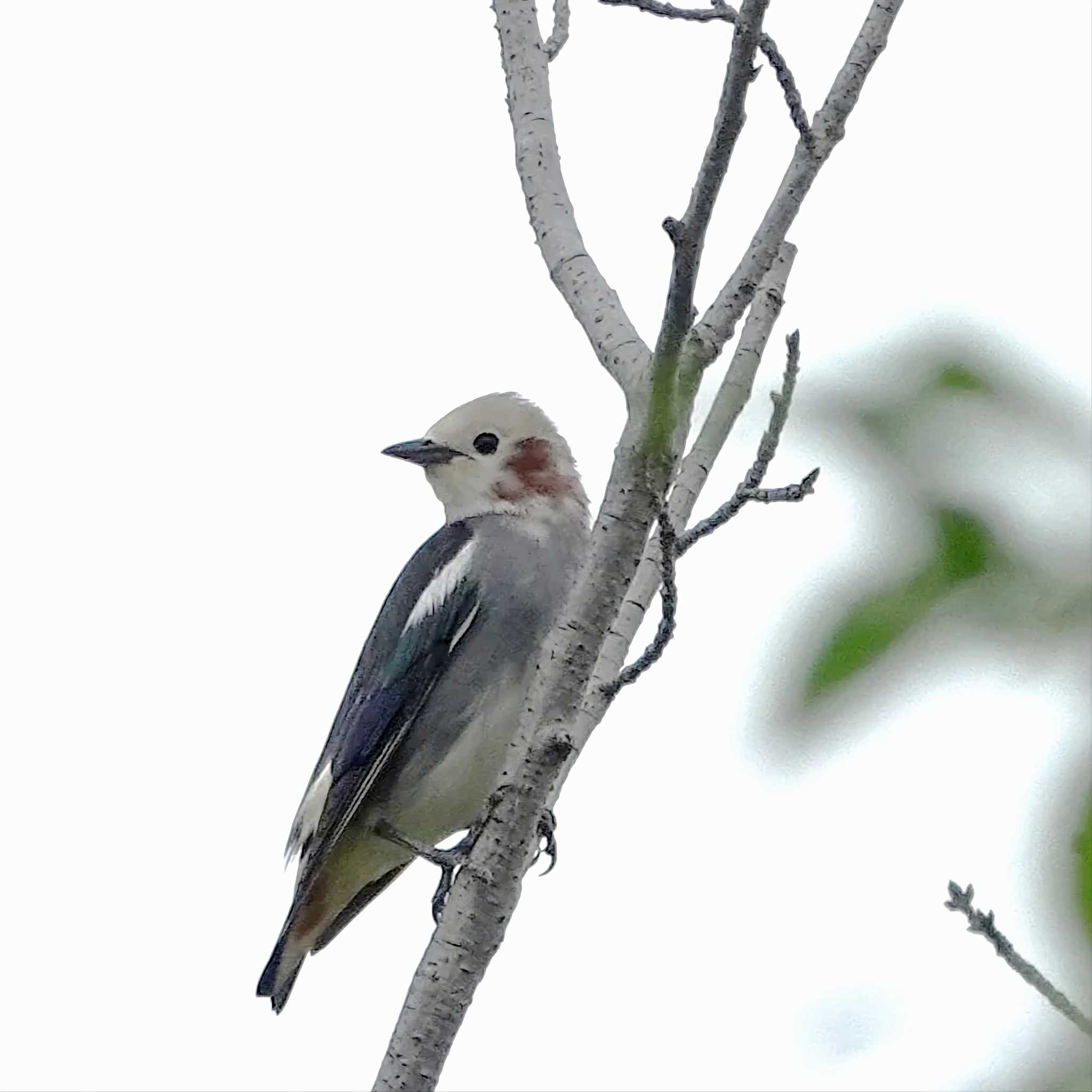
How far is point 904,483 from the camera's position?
130 cm

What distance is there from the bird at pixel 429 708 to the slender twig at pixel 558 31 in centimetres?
195

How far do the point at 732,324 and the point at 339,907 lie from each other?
3761 millimetres

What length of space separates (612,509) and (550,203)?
1.66 meters

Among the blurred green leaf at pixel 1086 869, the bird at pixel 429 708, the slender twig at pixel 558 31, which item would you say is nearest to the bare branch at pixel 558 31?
the slender twig at pixel 558 31

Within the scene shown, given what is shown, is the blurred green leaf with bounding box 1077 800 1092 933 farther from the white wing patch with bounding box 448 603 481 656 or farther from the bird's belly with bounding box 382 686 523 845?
the white wing patch with bounding box 448 603 481 656

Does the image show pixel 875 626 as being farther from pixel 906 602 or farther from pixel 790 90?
pixel 790 90

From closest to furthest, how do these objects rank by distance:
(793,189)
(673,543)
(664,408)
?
(664,408), (673,543), (793,189)

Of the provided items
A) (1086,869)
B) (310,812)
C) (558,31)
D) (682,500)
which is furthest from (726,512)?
(1086,869)

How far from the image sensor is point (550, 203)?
5.61 meters

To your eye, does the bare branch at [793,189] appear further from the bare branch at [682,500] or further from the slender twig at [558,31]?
the slender twig at [558,31]

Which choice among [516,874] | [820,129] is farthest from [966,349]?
[820,129]

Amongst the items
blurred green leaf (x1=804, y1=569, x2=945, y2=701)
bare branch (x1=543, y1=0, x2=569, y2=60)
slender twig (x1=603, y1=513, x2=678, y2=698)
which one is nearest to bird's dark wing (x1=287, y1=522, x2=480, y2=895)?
bare branch (x1=543, y1=0, x2=569, y2=60)

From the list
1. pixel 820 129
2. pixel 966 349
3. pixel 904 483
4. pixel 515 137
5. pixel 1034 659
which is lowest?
pixel 1034 659

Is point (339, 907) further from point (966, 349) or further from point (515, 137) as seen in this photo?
point (966, 349)
